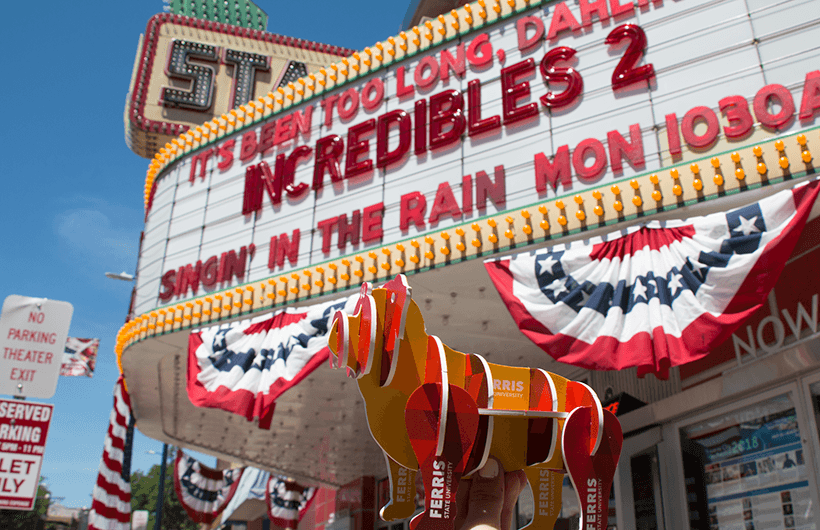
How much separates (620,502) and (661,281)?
4.27m

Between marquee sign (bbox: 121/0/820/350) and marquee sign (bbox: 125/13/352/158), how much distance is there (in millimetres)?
10861

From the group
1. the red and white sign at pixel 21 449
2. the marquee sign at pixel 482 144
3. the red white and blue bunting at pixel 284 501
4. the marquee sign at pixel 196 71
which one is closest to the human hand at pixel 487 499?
the marquee sign at pixel 482 144

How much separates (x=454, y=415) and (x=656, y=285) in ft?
11.7

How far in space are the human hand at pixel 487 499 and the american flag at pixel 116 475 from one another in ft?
38.7

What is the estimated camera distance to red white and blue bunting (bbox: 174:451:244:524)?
1891cm

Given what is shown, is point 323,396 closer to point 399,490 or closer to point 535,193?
point 535,193

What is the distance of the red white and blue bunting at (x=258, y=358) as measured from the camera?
8.99 m

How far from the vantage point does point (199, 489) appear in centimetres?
1927

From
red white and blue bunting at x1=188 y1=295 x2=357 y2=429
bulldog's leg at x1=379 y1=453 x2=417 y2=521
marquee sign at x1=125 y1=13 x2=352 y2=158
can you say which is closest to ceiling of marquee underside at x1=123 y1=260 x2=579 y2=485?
red white and blue bunting at x1=188 y1=295 x2=357 y2=429

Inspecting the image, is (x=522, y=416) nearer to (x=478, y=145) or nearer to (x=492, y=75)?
(x=478, y=145)

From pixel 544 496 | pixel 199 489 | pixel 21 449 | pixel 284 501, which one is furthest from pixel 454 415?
pixel 284 501

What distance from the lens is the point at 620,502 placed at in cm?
946

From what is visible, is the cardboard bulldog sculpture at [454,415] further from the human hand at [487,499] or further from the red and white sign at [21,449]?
the red and white sign at [21,449]

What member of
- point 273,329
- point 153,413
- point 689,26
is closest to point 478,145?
point 689,26
